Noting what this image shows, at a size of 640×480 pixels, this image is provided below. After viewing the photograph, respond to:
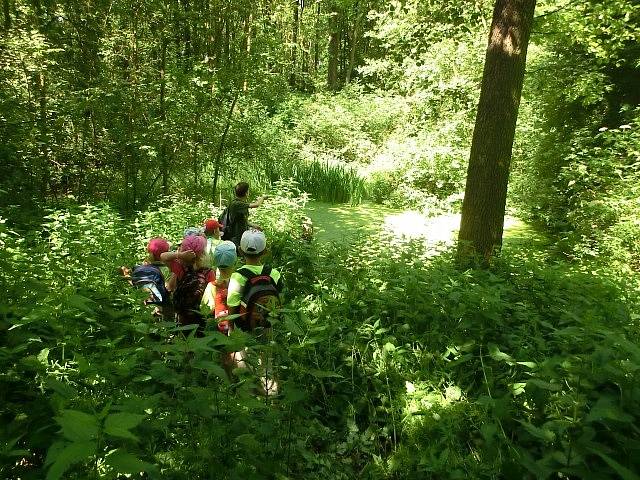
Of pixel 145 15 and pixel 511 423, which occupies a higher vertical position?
pixel 145 15

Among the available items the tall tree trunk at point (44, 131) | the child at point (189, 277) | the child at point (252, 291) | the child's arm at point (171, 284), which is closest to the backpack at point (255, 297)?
the child at point (252, 291)

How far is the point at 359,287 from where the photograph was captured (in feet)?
13.5

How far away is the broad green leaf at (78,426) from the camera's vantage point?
1.19 m

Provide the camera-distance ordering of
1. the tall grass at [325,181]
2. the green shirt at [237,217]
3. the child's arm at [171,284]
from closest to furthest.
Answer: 1. the child's arm at [171,284]
2. the green shirt at [237,217]
3. the tall grass at [325,181]

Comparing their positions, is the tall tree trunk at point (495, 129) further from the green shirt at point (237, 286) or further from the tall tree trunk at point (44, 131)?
the tall tree trunk at point (44, 131)

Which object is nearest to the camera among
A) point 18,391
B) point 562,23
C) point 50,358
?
point 18,391

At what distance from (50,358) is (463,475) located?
2054 millimetres

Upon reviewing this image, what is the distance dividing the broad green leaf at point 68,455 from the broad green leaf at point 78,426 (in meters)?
0.02

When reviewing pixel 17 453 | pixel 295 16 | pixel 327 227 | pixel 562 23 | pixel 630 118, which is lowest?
pixel 327 227

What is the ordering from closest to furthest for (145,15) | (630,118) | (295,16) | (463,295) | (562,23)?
(463,295), (562,23), (145,15), (630,118), (295,16)

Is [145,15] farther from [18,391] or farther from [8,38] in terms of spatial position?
[18,391]

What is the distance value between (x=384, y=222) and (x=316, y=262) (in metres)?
5.27

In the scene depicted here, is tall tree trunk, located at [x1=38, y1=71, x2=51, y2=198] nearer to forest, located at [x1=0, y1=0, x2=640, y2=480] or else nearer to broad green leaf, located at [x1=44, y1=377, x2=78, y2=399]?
forest, located at [x1=0, y1=0, x2=640, y2=480]

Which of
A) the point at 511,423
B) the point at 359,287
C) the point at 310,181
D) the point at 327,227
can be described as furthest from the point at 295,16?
the point at 511,423
